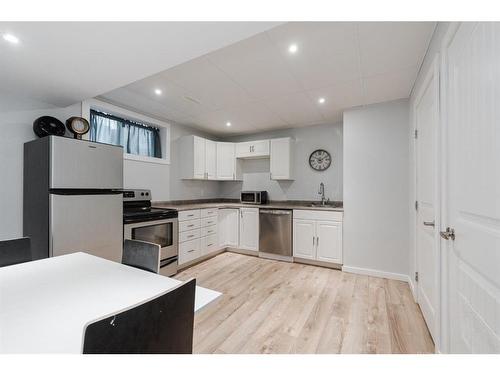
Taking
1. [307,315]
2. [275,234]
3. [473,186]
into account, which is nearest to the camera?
[473,186]

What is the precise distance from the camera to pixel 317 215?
3332 millimetres

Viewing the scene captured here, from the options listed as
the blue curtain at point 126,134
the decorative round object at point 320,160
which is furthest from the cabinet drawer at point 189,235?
the decorative round object at point 320,160

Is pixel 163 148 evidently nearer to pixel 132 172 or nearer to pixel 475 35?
pixel 132 172

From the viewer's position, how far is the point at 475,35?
100 centimetres

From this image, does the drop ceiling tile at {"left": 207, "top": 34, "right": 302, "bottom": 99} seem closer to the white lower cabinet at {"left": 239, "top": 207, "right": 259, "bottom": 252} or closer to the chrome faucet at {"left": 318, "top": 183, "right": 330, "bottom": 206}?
the chrome faucet at {"left": 318, "top": 183, "right": 330, "bottom": 206}

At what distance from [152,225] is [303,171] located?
2.74m

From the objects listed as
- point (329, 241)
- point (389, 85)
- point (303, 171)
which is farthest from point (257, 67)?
point (329, 241)

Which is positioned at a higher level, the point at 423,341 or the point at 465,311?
the point at 465,311

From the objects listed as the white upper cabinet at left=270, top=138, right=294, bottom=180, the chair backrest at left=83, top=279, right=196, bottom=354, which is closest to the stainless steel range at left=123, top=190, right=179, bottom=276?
the white upper cabinet at left=270, top=138, right=294, bottom=180

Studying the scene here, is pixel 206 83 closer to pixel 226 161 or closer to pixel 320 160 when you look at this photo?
pixel 226 161

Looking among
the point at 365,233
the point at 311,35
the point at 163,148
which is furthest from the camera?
the point at 163,148

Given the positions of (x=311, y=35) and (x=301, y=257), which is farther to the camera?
(x=301, y=257)

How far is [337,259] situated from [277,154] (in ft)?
6.64

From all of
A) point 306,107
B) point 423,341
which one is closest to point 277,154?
point 306,107
